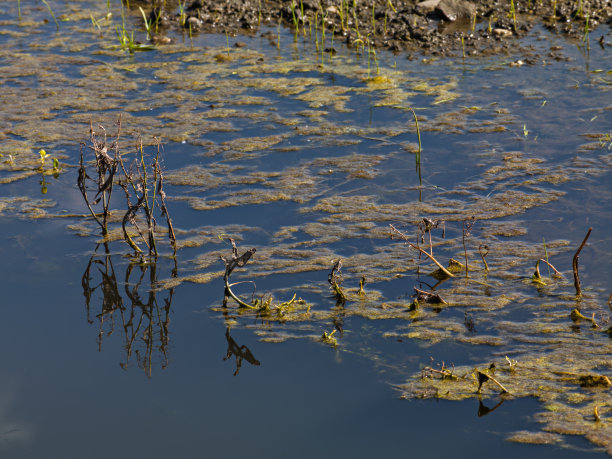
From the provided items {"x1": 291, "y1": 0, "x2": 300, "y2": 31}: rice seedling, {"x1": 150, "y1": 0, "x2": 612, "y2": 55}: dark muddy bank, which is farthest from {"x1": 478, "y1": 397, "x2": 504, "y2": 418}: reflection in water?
{"x1": 291, "y1": 0, "x2": 300, "y2": 31}: rice seedling

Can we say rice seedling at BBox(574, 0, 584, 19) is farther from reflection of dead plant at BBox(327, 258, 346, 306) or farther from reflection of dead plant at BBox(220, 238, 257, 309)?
reflection of dead plant at BBox(220, 238, 257, 309)

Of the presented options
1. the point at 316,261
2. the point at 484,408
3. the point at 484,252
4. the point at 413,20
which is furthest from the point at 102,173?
the point at 413,20

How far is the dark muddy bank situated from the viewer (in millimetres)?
6055

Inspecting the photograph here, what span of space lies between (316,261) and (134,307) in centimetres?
79

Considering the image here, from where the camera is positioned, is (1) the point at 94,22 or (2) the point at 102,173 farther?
(1) the point at 94,22

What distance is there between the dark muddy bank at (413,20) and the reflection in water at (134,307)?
126 inches

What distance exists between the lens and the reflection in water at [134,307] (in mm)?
2938

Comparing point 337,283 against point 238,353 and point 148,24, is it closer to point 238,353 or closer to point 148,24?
point 238,353

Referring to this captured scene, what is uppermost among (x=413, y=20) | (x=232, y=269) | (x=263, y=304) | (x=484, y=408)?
(x=413, y=20)

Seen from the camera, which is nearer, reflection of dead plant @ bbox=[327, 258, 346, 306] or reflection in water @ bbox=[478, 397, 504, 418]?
reflection in water @ bbox=[478, 397, 504, 418]

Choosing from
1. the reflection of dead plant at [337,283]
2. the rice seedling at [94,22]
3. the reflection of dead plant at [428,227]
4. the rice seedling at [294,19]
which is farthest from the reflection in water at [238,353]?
the rice seedling at [94,22]

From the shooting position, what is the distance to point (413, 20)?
20.7ft

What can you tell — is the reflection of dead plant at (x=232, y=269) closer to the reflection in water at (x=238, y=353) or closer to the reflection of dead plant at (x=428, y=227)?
the reflection in water at (x=238, y=353)

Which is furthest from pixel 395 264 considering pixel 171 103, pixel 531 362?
pixel 171 103
